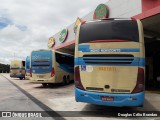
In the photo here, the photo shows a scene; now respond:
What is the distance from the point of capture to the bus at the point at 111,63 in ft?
24.7

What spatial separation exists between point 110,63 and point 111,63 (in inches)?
1.3

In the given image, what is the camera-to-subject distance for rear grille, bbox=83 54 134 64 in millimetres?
7623

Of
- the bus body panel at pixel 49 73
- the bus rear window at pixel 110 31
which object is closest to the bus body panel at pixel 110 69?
the bus rear window at pixel 110 31

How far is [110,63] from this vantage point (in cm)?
777

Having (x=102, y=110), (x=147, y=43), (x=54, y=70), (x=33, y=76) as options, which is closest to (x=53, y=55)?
(x=54, y=70)

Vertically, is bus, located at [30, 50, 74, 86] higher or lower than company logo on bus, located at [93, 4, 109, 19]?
lower

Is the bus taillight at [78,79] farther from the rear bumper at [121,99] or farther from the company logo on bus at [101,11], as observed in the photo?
the company logo on bus at [101,11]

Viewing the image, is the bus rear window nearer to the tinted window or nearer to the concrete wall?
the concrete wall

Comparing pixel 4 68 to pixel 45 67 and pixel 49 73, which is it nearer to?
pixel 45 67

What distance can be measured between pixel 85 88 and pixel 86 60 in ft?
3.10

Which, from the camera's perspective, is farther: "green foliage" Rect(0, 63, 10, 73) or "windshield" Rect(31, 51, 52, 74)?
"green foliage" Rect(0, 63, 10, 73)

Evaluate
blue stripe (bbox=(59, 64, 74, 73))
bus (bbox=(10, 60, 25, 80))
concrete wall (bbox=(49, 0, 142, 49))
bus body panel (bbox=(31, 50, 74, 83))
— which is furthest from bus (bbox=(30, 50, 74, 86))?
bus (bbox=(10, 60, 25, 80))

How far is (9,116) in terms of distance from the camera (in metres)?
7.63

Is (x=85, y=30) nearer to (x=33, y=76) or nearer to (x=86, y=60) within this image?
(x=86, y=60)
